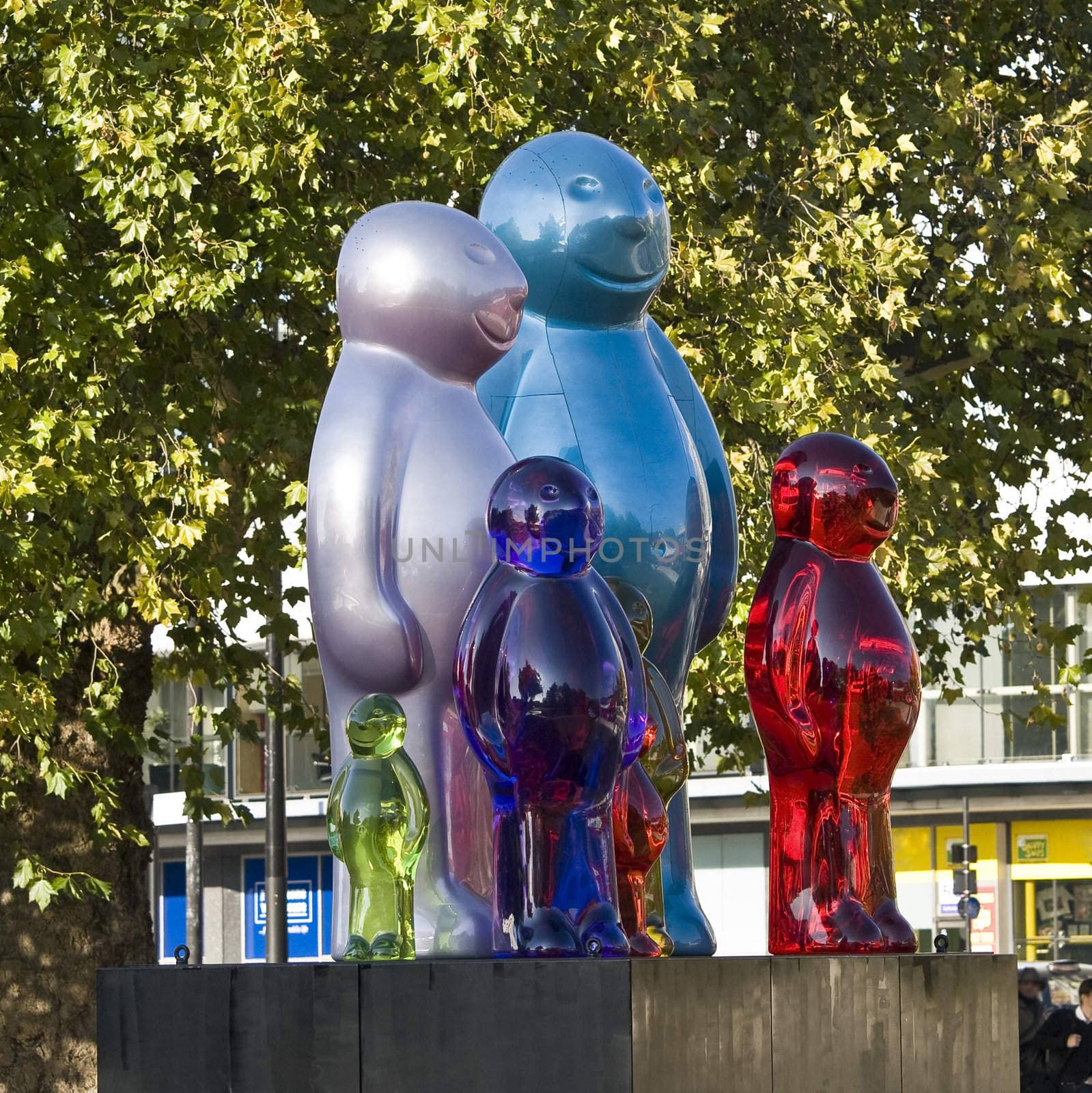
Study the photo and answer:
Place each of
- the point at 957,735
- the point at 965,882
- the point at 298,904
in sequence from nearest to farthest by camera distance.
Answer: the point at 965,882 → the point at 957,735 → the point at 298,904

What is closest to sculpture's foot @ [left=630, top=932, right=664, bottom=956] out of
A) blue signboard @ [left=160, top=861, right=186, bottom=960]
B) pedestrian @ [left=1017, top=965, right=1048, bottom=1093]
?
pedestrian @ [left=1017, top=965, right=1048, bottom=1093]

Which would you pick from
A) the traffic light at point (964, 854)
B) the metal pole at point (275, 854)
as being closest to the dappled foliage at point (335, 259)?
the metal pole at point (275, 854)

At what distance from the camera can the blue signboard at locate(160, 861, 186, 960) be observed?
93.4 ft

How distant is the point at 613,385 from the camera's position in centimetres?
475

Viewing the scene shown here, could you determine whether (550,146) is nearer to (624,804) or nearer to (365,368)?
(365,368)

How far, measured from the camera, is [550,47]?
8969 millimetres

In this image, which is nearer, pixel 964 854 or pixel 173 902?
pixel 964 854

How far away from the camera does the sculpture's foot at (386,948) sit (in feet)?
12.7

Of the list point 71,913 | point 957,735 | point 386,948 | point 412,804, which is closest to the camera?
point 386,948

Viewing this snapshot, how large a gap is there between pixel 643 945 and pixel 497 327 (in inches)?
53.6

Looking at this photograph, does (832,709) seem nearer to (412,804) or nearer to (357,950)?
(412,804)

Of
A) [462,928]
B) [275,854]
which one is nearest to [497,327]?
[462,928]

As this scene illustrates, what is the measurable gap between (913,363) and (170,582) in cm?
460

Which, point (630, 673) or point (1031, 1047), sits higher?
point (630, 673)
